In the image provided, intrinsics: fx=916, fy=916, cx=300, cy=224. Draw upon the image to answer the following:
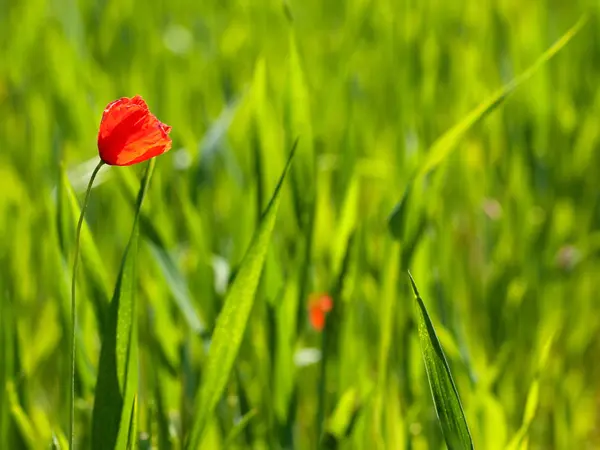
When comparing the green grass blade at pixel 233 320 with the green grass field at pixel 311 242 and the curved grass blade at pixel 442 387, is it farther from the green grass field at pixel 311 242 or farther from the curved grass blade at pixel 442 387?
the curved grass blade at pixel 442 387

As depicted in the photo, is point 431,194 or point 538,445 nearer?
point 431,194

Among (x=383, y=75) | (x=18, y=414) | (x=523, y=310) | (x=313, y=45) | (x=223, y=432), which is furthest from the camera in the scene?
(x=313, y=45)

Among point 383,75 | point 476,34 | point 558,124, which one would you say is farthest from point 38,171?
point 476,34

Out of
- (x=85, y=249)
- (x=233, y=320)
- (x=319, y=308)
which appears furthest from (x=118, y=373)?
(x=319, y=308)

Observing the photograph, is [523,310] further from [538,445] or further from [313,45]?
[313,45]

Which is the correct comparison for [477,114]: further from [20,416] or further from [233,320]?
[20,416]

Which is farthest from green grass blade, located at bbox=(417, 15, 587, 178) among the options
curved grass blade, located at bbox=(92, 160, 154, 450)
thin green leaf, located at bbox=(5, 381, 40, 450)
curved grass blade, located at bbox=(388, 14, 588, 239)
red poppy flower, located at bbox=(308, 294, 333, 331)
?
thin green leaf, located at bbox=(5, 381, 40, 450)

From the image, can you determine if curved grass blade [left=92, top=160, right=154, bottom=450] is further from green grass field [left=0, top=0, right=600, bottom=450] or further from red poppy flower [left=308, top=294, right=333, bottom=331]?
red poppy flower [left=308, top=294, right=333, bottom=331]
